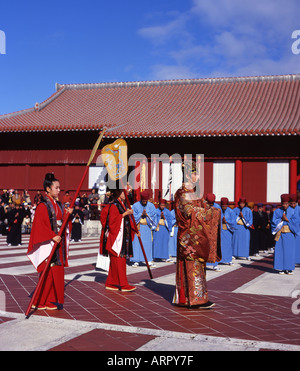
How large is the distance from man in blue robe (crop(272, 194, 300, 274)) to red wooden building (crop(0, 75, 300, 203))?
29.2 feet

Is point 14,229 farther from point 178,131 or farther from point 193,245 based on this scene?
point 193,245

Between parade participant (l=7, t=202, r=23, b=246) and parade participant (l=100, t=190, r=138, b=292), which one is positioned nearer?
parade participant (l=100, t=190, r=138, b=292)

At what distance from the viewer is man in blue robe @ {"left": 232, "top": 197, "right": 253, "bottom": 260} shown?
13117mm

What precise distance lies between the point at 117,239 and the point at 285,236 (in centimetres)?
423

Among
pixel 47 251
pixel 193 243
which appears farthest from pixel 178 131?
pixel 47 251

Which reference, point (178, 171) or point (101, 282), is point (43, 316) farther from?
point (178, 171)

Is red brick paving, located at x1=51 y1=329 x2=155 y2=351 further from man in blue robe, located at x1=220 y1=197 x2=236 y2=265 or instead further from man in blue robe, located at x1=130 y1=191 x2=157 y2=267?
man in blue robe, located at x1=220 y1=197 x2=236 y2=265

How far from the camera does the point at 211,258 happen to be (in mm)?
6145

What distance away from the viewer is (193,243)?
6.14m

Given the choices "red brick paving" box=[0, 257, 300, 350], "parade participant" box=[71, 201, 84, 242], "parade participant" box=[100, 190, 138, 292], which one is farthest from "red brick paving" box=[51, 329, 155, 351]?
"parade participant" box=[71, 201, 84, 242]

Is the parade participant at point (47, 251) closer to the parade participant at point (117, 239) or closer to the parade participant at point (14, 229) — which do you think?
the parade participant at point (117, 239)

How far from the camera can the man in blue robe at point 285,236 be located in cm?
988

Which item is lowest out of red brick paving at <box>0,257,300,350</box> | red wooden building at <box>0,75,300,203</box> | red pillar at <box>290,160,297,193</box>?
red brick paving at <box>0,257,300,350</box>
